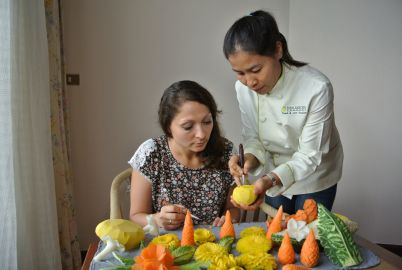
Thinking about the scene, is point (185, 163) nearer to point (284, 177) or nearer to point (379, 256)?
point (284, 177)

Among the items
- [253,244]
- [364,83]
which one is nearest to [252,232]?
[253,244]

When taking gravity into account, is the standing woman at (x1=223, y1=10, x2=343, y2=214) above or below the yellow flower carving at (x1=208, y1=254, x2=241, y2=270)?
above

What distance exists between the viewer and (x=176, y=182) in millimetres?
1479

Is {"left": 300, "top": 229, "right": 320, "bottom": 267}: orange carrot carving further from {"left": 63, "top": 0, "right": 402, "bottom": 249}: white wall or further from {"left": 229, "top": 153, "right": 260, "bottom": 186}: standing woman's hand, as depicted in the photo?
{"left": 63, "top": 0, "right": 402, "bottom": 249}: white wall

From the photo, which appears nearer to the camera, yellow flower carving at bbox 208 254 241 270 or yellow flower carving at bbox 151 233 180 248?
yellow flower carving at bbox 208 254 241 270

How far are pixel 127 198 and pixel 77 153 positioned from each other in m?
0.52

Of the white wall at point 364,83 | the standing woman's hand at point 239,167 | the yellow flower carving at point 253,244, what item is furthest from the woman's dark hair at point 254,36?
the white wall at point 364,83

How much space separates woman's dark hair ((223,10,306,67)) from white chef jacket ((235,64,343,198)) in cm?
22

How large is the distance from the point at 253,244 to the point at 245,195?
0.82 feet

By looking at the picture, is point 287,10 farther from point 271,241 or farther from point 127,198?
point 271,241

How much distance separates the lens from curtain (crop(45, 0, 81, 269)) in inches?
76.2

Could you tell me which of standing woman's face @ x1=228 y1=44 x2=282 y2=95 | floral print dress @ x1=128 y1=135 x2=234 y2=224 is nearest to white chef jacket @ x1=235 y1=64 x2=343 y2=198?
standing woman's face @ x1=228 y1=44 x2=282 y2=95

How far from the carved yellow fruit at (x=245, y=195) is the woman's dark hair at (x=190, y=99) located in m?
0.38

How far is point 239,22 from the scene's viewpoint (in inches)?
49.8
